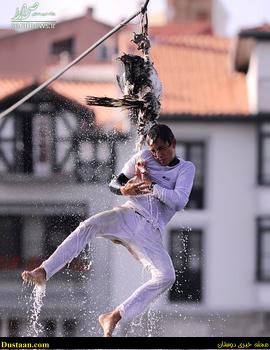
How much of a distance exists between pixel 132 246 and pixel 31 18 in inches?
31.8

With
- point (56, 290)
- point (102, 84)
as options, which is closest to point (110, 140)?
point (102, 84)

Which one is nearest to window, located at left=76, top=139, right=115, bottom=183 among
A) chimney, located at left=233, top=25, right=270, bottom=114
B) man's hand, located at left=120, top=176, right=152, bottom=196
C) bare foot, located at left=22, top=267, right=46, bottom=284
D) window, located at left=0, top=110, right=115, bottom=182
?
window, located at left=0, top=110, right=115, bottom=182

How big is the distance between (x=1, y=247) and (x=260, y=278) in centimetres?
86

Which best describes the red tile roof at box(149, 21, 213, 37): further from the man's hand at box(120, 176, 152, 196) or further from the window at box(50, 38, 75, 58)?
the man's hand at box(120, 176, 152, 196)

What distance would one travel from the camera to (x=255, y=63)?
5.40m

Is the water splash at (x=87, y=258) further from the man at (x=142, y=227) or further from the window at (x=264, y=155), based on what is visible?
the window at (x=264, y=155)

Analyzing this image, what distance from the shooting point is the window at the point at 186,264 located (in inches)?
201

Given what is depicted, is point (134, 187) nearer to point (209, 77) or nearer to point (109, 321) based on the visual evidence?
point (109, 321)

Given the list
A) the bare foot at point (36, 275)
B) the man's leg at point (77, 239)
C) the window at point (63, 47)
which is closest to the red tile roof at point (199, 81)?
the window at point (63, 47)

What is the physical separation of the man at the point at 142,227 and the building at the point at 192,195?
62 mm

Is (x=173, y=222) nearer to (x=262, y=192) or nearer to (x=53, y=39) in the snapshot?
(x=262, y=192)

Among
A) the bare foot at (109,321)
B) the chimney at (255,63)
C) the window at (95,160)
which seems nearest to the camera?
the bare foot at (109,321)

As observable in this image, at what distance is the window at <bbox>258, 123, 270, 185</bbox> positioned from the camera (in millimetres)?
5357

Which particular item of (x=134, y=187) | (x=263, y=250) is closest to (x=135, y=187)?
(x=134, y=187)
